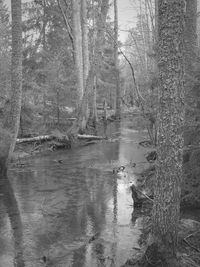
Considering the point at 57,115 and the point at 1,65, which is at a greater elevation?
the point at 1,65

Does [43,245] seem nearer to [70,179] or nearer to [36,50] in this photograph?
[70,179]

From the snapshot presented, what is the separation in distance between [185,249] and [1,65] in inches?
703

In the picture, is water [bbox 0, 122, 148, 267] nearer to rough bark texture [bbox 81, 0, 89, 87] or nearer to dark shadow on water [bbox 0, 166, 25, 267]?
dark shadow on water [bbox 0, 166, 25, 267]

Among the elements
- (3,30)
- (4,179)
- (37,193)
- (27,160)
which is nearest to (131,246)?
(37,193)

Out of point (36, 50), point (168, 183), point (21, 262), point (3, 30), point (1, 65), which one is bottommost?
point (21, 262)

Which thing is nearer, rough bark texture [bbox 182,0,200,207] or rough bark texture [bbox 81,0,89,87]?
rough bark texture [bbox 182,0,200,207]

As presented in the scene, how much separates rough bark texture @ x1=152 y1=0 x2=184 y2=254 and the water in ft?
4.88

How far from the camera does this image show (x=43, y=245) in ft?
24.2

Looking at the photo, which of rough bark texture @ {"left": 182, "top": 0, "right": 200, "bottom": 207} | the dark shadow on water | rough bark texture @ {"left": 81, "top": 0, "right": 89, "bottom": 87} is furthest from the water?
rough bark texture @ {"left": 81, "top": 0, "right": 89, "bottom": 87}

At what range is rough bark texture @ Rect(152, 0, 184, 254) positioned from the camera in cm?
540

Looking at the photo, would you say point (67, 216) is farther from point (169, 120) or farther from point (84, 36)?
point (84, 36)

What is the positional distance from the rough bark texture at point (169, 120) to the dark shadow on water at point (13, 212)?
103 inches

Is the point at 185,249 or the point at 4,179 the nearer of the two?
the point at 185,249

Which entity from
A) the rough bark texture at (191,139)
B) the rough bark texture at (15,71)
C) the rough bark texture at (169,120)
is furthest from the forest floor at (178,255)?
the rough bark texture at (15,71)
